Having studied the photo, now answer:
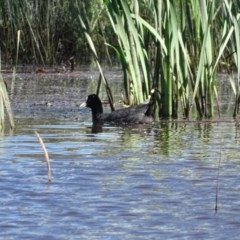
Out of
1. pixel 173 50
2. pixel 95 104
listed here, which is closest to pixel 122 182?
pixel 173 50

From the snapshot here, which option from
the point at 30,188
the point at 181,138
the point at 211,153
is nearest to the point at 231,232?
the point at 30,188

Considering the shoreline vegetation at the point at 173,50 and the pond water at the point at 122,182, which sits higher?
the shoreline vegetation at the point at 173,50

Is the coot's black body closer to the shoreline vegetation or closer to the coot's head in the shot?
the coot's head

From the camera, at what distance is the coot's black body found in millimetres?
10641

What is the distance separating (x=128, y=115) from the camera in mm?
10914

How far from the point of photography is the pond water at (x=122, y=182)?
569 cm

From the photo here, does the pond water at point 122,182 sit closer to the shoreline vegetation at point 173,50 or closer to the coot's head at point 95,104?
the shoreline vegetation at point 173,50

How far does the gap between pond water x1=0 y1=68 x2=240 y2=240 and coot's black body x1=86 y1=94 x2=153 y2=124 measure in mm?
161

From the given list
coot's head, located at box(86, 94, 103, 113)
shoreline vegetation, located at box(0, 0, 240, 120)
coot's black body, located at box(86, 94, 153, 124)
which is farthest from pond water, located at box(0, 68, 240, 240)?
coot's head, located at box(86, 94, 103, 113)

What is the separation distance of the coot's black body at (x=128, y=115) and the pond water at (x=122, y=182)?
161 mm

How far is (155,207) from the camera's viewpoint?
6184 mm

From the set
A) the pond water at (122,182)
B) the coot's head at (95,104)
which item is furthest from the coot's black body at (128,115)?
the pond water at (122,182)

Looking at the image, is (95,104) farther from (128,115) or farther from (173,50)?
(173,50)

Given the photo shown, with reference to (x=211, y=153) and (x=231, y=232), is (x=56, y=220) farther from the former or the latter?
(x=211, y=153)
